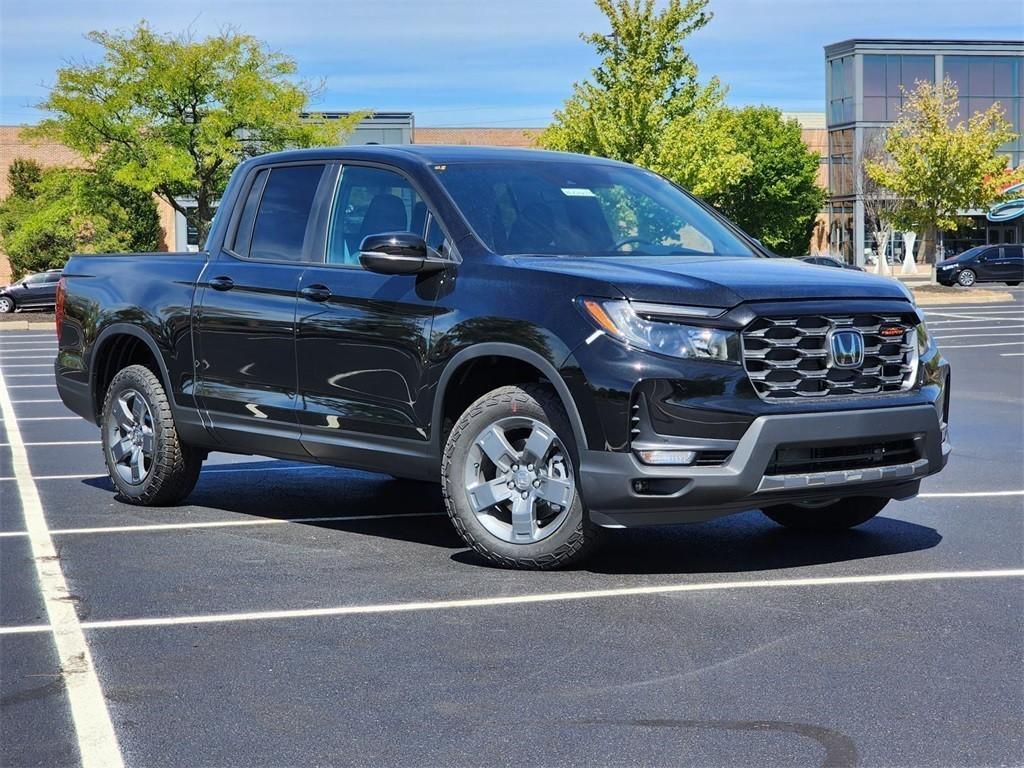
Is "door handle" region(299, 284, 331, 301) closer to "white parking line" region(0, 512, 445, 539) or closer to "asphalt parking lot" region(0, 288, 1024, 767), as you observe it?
"asphalt parking lot" region(0, 288, 1024, 767)

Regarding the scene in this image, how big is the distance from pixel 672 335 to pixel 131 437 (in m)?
3.97

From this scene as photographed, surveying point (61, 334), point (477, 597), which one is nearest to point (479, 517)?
point (477, 597)

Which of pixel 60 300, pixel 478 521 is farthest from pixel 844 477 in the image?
pixel 60 300

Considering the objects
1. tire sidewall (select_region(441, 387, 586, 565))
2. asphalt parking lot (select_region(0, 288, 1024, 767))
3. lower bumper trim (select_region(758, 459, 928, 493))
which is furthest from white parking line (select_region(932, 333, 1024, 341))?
tire sidewall (select_region(441, 387, 586, 565))

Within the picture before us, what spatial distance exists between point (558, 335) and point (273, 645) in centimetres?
183

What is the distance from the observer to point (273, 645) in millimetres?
5559

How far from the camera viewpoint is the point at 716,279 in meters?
6.50

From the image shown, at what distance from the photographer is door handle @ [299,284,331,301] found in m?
7.57

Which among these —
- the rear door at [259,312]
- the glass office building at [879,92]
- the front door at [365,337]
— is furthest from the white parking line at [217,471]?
the glass office building at [879,92]

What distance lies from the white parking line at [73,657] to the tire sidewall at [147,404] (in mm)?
489

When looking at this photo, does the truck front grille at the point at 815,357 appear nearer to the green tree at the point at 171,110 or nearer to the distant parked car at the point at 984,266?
the green tree at the point at 171,110

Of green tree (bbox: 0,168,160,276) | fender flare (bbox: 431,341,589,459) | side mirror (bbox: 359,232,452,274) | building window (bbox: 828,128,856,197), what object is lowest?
fender flare (bbox: 431,341,589,459)

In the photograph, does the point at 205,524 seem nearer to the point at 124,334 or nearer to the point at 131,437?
the point at 131,437

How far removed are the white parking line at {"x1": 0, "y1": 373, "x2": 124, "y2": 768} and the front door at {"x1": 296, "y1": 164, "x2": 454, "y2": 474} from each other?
146cm
